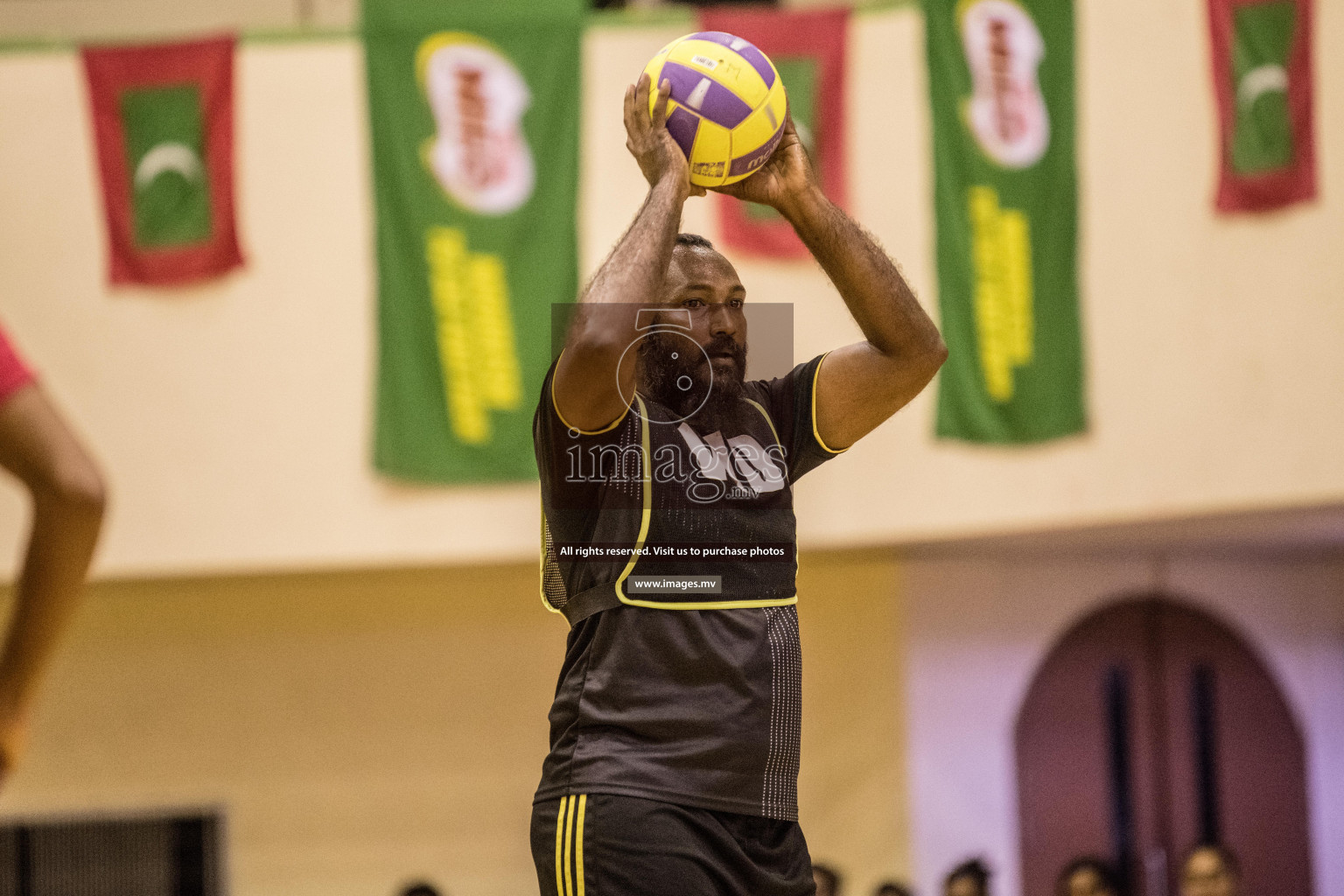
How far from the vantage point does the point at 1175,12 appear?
7.31 meters

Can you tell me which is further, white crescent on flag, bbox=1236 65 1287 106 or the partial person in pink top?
white crescent on flag, bbox=1236 65 1287 106

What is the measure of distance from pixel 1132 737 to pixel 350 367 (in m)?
5.60

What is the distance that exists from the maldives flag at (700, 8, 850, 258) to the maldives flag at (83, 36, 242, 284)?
278 cm

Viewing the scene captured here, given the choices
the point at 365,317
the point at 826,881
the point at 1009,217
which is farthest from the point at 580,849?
the point at 365,317

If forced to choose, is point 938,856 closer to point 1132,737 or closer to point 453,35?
point 1132,737

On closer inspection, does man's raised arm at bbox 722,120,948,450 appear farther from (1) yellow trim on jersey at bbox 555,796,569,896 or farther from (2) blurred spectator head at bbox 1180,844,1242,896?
(2) blurred spectator head at bbox 1180,844,1242,896

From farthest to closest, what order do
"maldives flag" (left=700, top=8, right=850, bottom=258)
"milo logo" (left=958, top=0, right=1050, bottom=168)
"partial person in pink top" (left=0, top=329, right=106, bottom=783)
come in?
1. "maldives flag" (left=700, top=8, right=850, bottom=258)
2. "milo logo" (left=958, top=0, right=1050, bottom=168)
3. "partial person in pink top" (left=0, top=329, right=106, bottom=783)

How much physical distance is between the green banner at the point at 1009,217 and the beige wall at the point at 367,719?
2.25 m

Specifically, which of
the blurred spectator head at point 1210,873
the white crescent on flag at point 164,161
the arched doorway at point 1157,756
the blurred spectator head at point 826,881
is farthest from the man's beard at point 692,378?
the arched doorway at point 1157,756

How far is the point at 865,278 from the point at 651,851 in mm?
1244

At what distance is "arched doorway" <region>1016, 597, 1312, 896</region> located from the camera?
9.33 m

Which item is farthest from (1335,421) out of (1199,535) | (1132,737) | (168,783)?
(168,783)

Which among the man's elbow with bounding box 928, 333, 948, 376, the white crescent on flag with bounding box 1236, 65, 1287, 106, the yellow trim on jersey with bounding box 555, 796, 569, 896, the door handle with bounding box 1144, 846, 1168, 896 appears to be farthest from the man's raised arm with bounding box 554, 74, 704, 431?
the door handle with bounding box 1144, 846, 1168, 896

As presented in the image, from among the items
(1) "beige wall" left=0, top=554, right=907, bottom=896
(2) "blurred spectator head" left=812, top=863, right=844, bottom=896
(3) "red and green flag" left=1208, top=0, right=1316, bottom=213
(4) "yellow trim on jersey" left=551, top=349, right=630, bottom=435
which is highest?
(3) "red and green flag" left=1208, top=0, right=1316, bottom=213
